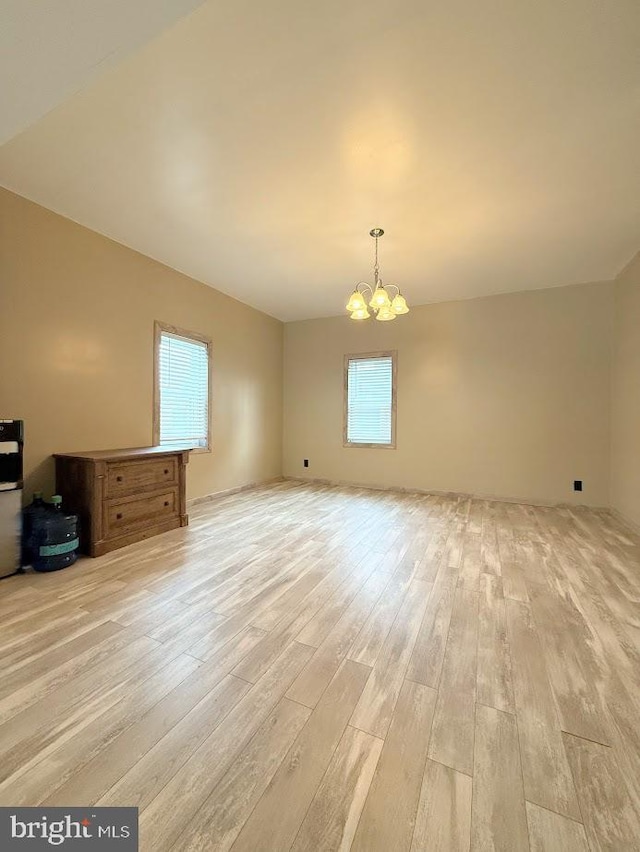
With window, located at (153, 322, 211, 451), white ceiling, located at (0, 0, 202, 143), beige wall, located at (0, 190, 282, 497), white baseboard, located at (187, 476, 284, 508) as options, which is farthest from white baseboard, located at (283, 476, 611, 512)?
white ceiling, located at (0, 0, 202, 143)

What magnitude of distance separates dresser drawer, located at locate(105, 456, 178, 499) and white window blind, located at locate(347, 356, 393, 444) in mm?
3190

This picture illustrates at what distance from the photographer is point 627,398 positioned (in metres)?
3.75

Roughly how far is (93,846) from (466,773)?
3.58 ft

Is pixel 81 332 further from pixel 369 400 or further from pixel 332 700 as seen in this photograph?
pixel 369 400

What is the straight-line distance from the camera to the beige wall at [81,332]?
269 centimetres

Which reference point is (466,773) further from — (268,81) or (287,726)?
(268,81)

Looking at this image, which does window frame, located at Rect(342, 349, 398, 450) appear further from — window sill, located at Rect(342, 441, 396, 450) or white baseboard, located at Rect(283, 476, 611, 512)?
white baseboard, located at Rect(283, 476, 611, 512)

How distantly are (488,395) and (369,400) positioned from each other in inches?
72.1

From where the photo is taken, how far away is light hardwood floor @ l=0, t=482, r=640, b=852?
94cm

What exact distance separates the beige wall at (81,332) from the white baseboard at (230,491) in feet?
0.27

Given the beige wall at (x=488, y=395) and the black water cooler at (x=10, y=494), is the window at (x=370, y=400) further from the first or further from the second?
the black water cooler at (x=10, y=494)

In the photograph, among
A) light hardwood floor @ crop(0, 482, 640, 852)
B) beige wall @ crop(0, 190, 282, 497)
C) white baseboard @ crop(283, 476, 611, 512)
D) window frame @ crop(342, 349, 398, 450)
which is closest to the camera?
light hardwood floor @ crop(0, 482, 640, 852)

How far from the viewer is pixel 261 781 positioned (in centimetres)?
102

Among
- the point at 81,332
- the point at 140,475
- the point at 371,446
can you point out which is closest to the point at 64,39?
the point at 81,332
